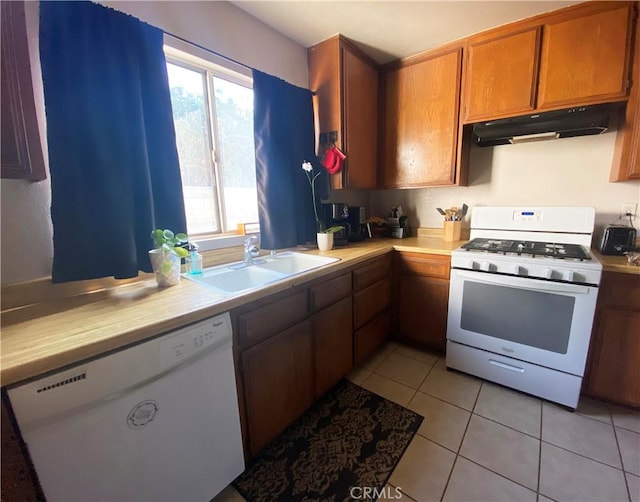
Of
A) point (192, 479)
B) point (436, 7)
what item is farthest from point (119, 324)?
point (436, 7)

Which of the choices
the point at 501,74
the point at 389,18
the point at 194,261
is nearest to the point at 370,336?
the point at 194,261

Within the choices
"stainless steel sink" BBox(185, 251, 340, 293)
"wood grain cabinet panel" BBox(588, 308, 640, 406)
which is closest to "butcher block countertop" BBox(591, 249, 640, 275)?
"wood grain cabinet panel" BBox(588, 308, 640, 406)

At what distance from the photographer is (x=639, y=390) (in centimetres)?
154

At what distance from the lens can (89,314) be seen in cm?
99

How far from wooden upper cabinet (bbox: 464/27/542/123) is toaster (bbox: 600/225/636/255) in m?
0.93

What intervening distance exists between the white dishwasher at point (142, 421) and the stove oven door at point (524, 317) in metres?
1.55

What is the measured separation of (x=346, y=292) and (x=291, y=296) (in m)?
0.50

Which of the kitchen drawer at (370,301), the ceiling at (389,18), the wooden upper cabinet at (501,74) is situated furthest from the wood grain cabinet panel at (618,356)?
the ceiling at (389,18)

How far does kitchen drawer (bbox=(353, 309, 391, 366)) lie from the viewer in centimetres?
194

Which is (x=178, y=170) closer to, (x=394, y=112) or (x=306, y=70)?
(x=306, y=70)

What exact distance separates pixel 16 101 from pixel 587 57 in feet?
9.26

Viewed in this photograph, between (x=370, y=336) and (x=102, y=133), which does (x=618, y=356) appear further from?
(x=102, y=133)

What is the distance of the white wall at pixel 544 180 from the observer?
189cm

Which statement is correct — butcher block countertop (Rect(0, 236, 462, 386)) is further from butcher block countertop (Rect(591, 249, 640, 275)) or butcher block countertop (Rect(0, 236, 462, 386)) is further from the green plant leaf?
butcher block countertop (Rect(591, 249, 640, 275))
